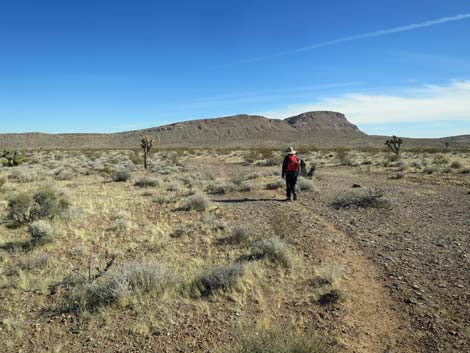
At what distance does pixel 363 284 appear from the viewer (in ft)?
17.9

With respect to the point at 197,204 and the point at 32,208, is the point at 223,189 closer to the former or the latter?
the point at 197,204

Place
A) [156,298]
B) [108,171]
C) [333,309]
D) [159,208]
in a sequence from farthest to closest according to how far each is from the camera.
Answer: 1. [108,171]
2. [159,208]
3. [156,298]
4. [333,309]

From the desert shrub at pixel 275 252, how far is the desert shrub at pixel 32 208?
20.7ft

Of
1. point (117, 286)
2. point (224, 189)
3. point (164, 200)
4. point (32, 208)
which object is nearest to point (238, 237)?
point (117, 286)

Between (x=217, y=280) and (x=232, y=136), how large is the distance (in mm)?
138849

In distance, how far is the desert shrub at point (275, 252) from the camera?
248 inches

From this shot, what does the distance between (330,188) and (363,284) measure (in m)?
10.2

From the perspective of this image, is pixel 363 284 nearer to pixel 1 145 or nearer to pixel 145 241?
pixel 145 241

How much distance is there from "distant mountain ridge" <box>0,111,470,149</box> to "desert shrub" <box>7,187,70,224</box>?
7958 centimetres

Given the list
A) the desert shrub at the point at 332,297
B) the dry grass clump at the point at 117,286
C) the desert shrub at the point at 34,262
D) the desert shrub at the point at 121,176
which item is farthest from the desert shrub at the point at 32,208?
the desert shrub at the point at 121,176

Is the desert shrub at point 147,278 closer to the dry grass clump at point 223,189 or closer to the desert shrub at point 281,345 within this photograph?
the desert shrub at point 281,345

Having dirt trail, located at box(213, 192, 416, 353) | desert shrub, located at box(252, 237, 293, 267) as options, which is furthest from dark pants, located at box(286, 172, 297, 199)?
desert shrub, located at box(252, 237, 293, 267)

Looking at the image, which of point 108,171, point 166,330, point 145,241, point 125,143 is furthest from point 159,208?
point 125,143

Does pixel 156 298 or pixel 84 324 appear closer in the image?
pixel 84 324
